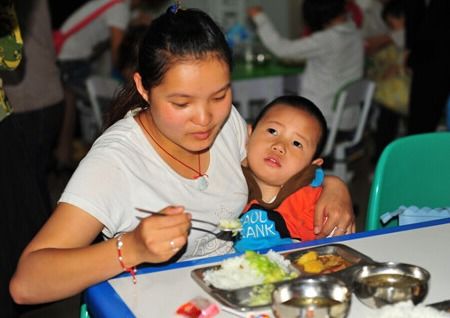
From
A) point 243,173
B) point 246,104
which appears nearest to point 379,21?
point 246,104

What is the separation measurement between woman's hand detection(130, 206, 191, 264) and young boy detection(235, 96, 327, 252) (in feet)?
1.87

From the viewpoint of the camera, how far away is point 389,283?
1.49 meters

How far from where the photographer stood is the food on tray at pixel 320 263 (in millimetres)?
1615

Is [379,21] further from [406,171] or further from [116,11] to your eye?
[406,171]

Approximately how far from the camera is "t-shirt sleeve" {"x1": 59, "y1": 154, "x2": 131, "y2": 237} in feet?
5.26

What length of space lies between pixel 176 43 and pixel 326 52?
3138mm

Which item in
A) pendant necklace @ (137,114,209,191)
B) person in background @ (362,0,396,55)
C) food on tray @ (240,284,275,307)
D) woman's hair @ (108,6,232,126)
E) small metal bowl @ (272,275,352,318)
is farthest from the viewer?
person in background @ (362,0,396,55)

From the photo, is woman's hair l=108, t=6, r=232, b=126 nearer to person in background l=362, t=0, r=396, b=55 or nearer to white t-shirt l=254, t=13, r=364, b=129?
white t-shirt l=254, t=13, r=364, b=129

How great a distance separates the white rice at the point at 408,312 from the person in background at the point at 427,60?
11.4ft

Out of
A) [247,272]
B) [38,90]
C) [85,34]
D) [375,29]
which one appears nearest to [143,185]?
[247,272]

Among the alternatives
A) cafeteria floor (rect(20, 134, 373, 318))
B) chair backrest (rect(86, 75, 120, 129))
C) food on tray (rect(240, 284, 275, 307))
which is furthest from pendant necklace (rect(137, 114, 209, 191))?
Result: chair backrest (rect(86, 75, 120, 129))

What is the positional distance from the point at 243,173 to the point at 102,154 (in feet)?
1.70

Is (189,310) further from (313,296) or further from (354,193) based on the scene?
(354,193)

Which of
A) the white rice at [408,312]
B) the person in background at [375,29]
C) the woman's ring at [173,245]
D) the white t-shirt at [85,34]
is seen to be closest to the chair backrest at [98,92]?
the white t-shirt at [85,34]
